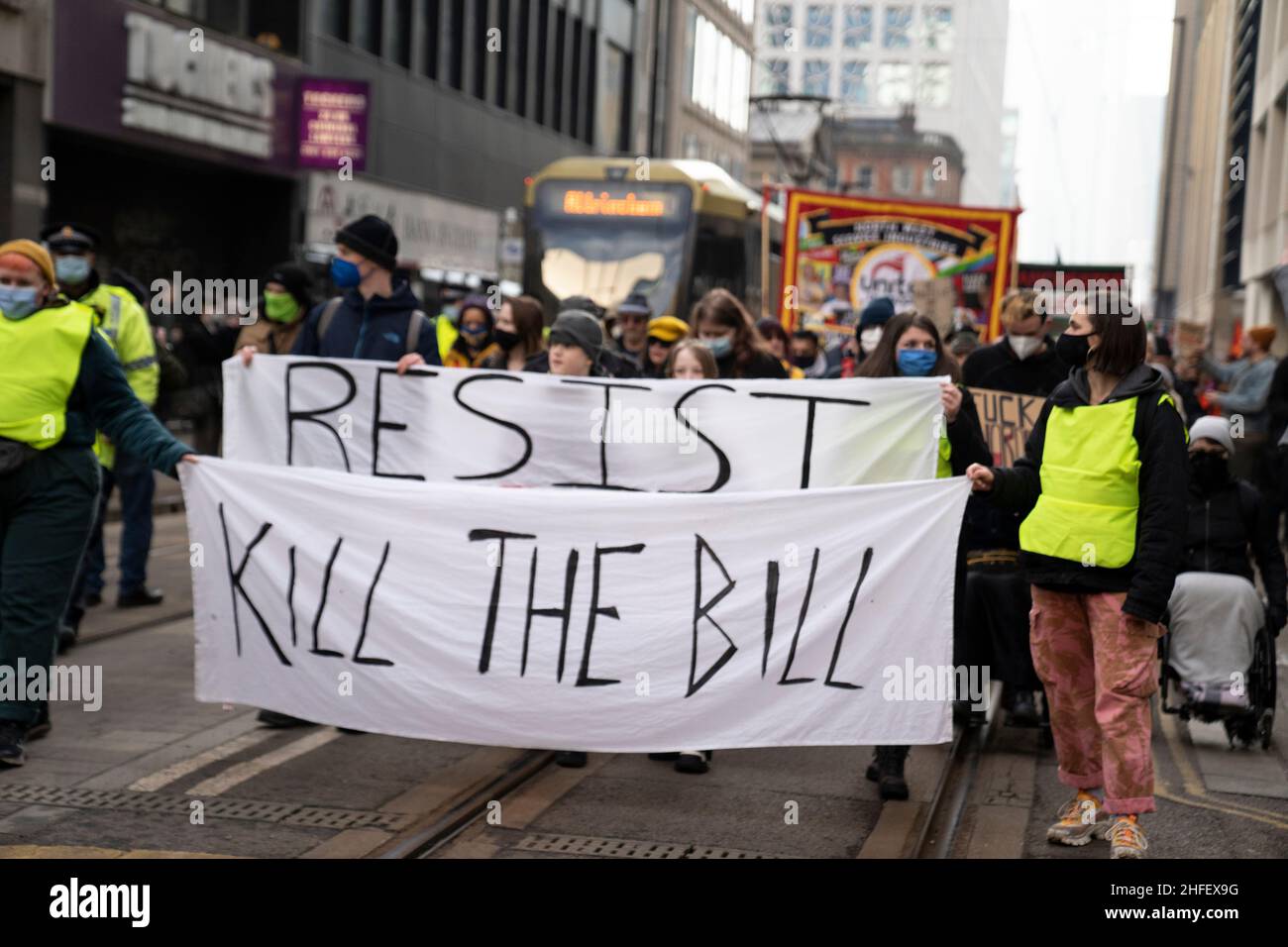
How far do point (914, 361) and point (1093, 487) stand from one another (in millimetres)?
1557

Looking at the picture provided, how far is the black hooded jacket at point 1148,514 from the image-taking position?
214 inches

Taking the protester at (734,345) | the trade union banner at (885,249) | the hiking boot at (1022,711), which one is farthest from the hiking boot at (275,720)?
the trade union banner at (885,249)

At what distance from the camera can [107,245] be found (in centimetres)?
2139

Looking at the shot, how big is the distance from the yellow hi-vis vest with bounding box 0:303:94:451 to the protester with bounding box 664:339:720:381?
2.40 metres

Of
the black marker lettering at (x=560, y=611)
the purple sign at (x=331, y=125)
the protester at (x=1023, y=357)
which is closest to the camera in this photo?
the black marker lettering at (x=560, y=611)

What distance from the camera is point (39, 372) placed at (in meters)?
6.58

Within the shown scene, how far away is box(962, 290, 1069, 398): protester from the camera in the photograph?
811cm

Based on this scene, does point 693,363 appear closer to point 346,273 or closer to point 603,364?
point 603,364

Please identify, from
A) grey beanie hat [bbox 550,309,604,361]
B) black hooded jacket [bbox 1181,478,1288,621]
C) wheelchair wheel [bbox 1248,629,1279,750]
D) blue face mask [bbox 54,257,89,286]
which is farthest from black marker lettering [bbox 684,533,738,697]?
blue face mask [bbox 54,257,89,286]

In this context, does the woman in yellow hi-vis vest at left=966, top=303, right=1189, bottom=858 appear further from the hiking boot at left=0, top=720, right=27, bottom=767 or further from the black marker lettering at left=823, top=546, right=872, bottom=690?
A: the hiking boot at left=0, top=720, right=27, bottom=767

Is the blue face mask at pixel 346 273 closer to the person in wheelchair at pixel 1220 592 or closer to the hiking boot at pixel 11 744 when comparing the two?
the hiking boot at pixel 11 744

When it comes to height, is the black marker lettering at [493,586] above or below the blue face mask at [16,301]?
below

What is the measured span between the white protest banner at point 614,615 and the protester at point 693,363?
4.01 feet
